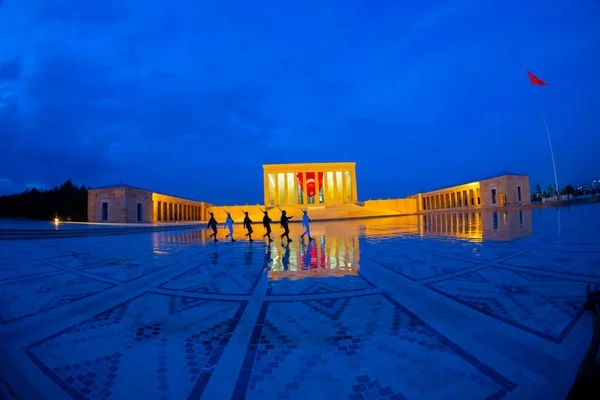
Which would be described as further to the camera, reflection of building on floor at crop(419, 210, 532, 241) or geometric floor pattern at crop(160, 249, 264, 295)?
reflection of building on floor at crop(419, 210, 532, 241)

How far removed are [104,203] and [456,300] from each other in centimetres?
3498

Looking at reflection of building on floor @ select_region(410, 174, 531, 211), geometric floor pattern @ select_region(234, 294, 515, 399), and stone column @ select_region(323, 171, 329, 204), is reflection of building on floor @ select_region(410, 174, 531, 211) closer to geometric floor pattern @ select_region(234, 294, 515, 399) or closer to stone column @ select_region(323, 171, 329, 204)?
stone column @ select_region(323, 171, 329, 204)

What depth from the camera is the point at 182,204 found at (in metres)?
44.7

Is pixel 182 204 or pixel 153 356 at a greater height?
pixel 182 204

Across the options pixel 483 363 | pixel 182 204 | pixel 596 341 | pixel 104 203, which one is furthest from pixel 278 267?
pixel 182 204

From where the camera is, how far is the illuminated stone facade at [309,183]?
1928 inches

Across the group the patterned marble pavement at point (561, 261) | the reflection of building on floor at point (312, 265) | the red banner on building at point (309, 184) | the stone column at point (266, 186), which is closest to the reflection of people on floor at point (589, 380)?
the reflection of building on floor at point (312, 265)

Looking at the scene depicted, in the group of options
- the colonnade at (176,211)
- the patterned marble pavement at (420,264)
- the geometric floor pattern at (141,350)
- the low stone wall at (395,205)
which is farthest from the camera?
the low stone wall at (395,205)

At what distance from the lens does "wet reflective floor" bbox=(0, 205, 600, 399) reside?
1972mm

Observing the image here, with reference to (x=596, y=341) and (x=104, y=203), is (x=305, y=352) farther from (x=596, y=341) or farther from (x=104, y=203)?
(x=104, y=203)

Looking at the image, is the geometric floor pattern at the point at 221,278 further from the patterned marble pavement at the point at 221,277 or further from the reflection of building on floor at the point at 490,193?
the reflection of building on floor at the point at 490,193

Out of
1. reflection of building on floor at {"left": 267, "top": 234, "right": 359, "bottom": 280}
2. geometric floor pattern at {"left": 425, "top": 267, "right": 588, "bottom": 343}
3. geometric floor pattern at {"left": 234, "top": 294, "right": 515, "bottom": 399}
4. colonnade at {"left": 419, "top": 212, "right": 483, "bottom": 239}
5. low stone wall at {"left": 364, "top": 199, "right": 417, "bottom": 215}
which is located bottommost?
geometric floor pattern at {"left": 234, "top": 294, "right": 515, "bottom": 399}

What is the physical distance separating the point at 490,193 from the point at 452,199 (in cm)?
1042

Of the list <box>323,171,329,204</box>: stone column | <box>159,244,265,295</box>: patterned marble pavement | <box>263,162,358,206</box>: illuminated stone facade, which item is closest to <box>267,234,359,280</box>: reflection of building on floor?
<box>159,244,265,295</box>: patterned marble pavement
